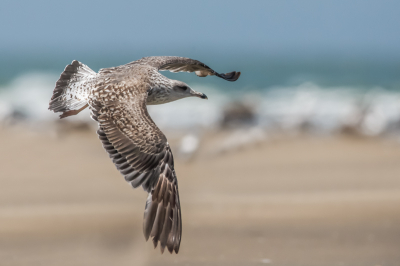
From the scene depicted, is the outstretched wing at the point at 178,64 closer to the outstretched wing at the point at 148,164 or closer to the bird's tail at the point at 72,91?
the bird's tail at the point at 72,91

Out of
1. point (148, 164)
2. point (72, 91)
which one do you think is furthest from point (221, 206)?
point (148, 164)

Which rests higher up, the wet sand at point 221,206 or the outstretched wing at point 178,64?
the outstretched wing at point 178,64

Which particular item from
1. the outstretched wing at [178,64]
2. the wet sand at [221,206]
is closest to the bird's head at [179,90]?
the outstretched wing at [178,64]

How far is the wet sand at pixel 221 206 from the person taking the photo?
5.82m

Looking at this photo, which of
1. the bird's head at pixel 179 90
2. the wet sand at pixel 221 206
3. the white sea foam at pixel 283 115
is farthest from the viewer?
the white sea foam at pixel 283 115

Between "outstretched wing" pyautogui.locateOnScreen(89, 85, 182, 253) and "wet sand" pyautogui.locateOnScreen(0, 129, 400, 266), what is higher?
"outstretched wing" pyautogui.locateOnScreen(89, 85, 182, 253)

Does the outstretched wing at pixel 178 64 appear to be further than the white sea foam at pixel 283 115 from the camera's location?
No

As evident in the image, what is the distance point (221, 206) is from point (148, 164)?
3.11m

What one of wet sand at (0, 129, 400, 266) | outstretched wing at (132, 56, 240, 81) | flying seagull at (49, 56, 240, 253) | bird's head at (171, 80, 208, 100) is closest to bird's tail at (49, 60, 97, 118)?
flying seagull at (49, 56, 240, 253)

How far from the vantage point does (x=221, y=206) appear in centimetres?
708

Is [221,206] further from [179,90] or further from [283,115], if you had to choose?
[283,115]

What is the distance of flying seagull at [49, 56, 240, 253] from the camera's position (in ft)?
13.3

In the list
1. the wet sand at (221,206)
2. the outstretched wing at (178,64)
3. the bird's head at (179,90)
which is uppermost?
the outstretched wing at (178,64)

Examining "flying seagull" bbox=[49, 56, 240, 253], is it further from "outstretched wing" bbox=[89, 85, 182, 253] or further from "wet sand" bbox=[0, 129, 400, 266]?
"wet sand" bbox=[0, 129, 400, 266]
